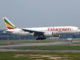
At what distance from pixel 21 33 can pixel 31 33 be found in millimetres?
4381

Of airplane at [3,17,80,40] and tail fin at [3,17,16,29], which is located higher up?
tail fin at [3,17,16,29]

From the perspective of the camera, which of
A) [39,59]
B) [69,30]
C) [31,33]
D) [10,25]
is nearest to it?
[39,59]

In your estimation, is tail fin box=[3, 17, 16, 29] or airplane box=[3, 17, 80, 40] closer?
airplane box=[3, 17, 80, 40]

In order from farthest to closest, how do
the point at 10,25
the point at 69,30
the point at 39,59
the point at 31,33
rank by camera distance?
the point at 10,25, the point at 31,33, the point at 69,30, the point at 39,59

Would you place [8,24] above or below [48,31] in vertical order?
above

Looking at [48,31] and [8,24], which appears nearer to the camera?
[48,31]

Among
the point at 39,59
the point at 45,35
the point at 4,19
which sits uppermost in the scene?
the point at 4,19

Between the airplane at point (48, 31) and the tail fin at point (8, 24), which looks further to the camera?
the tail fin at point (8, 24)

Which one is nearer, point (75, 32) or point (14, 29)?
point (75, 32)

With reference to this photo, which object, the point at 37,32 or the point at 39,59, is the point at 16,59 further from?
the point at 37,32

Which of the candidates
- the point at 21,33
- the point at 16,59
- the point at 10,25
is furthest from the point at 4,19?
the point at 16,59

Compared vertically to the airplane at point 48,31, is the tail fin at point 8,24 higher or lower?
higher

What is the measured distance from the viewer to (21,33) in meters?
87.7

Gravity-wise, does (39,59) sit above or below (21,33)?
below
